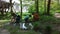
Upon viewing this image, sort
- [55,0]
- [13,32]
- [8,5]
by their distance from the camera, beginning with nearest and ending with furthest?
[13,32], [8,5], [55,0]

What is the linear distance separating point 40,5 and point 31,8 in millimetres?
1118

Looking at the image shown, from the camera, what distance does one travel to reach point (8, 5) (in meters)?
13.1

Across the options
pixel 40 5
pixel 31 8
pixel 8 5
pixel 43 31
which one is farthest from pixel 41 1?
pixel 43 31

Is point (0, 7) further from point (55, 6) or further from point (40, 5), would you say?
point (55, 6)

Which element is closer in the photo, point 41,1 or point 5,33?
point 5,33

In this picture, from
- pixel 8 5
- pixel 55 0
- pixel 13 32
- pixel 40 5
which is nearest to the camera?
pixel 13 32

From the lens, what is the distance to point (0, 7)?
1309 centimetres

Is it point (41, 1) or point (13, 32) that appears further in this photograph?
point (41, 1)

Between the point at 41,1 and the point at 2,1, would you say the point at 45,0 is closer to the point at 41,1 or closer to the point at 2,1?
the point at 41,1

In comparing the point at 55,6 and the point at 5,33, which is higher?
the point at 55,6

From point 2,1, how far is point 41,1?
3.21m

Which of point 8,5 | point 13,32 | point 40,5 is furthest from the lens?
point 40,5

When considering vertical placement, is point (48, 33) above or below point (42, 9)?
below

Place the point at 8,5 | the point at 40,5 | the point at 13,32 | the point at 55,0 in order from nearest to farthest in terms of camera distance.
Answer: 1. the point at 13,32
2. the point at 8,5
3. the point at 40,5
4. the point at 55,0
